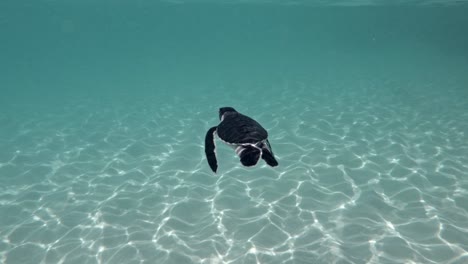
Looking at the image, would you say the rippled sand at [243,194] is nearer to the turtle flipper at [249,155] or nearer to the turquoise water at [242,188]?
the turquoise water at [242,188]

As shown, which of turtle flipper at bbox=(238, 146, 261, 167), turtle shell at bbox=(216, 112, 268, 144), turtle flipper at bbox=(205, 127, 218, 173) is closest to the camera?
turtle flipper at bbox=(238, 146, 261, 167)

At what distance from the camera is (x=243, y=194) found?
8.73 m

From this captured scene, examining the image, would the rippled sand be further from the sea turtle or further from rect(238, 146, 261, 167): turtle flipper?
rect(238, 146, 261, 167): turtle flipper

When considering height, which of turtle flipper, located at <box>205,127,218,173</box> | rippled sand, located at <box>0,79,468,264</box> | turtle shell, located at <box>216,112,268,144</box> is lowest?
rippled sand, located at <box>0,79,468,264</box>

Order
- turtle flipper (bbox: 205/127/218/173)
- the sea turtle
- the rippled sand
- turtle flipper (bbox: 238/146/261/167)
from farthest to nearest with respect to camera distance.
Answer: the rippled sand → turtle flipper (bbox: 205/127/218/173) → the sea turtle → turtle flipper (bbox: 238/146/261/167)

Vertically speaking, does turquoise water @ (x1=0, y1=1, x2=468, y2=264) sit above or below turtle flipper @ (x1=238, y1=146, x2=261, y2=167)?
below

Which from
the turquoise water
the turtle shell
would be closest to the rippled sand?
the turquoise water

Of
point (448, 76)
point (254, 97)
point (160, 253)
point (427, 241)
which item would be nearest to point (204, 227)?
point (160, 253)

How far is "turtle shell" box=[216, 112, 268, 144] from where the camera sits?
5.30m

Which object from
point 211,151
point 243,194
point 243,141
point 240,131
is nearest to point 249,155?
point 243,141

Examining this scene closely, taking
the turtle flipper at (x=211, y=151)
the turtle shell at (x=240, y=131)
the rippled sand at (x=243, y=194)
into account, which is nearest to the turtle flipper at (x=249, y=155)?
the turtle shell at (x=240, y=131)

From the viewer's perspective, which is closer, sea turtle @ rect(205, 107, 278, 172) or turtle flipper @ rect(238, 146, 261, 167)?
turtle flipper @ rect(238, 146, 261, 167)

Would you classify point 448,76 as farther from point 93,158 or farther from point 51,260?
point 51,260

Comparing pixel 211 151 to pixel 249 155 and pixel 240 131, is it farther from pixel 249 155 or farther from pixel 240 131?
pixel 249 155
